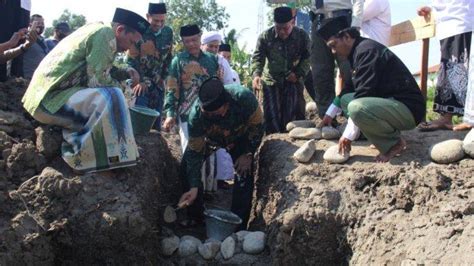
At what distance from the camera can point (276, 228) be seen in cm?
515

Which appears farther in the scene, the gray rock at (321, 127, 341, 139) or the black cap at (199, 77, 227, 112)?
the gray rock at (321, 127, 341, 139)

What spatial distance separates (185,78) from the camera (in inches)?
261

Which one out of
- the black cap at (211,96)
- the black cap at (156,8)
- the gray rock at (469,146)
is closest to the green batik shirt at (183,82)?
the black cap at (156,8)

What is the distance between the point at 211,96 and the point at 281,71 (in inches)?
71.6

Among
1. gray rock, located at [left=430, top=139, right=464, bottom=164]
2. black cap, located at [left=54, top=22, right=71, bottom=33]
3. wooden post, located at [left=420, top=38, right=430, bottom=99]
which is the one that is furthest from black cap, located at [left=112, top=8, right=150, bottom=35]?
wooden post, located at [left=420, top=38, right=430, bottom=99]

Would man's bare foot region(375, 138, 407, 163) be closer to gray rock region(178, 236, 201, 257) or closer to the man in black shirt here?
the man in black shirt

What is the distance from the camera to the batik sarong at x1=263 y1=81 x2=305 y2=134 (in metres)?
6.97

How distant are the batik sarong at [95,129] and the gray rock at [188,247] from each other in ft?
3.04

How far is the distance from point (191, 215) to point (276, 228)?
1244mm

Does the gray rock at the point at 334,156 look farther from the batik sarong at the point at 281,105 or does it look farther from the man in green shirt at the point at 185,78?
the man in green shirt at the point at 185,78

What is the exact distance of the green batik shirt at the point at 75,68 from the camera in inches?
200

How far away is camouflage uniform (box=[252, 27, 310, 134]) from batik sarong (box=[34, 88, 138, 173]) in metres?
2.24

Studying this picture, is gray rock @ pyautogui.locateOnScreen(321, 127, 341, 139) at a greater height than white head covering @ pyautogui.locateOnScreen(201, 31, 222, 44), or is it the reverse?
white head covering @ pyautogui.locateOnScreen(201, 31, 222, 44)

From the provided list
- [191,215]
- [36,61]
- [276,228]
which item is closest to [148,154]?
[191,215]
